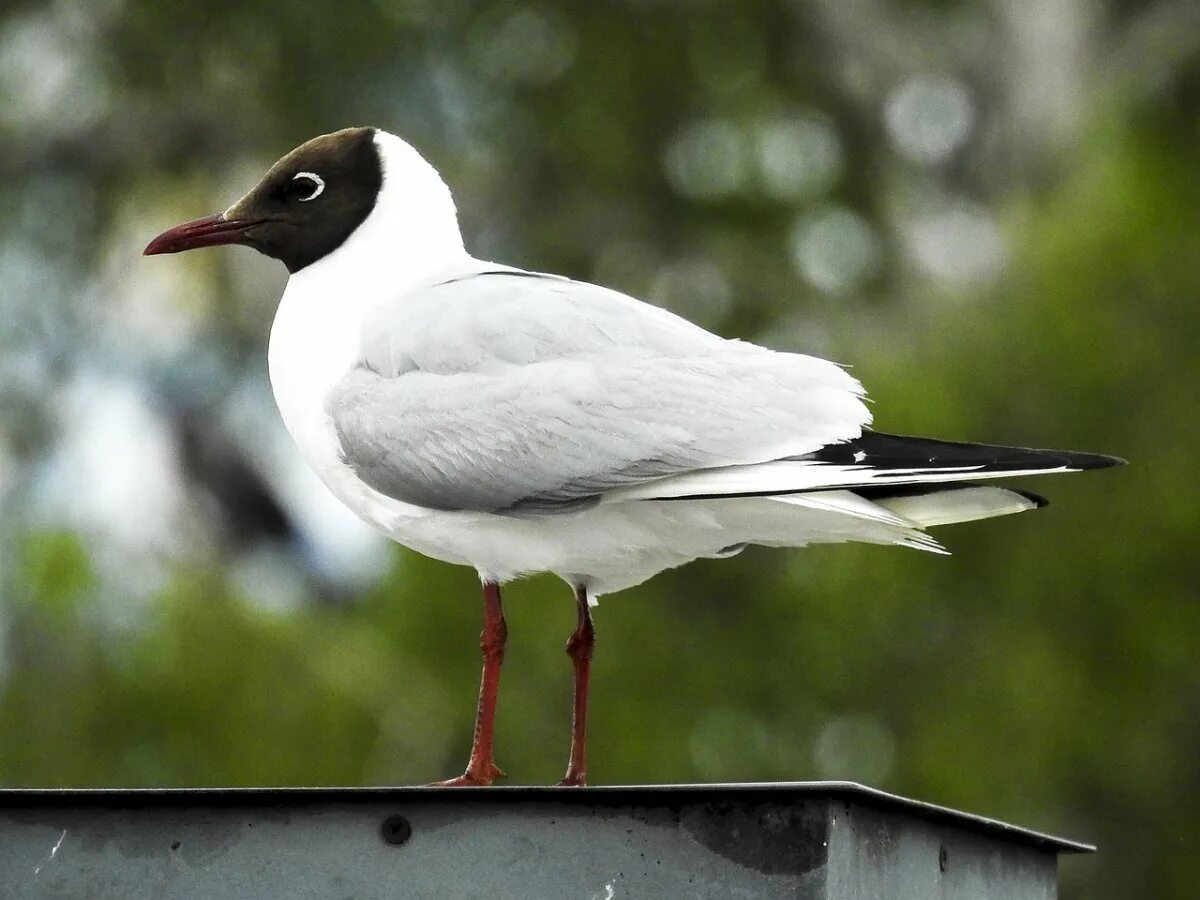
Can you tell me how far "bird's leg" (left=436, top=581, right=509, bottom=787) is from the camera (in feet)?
8.17

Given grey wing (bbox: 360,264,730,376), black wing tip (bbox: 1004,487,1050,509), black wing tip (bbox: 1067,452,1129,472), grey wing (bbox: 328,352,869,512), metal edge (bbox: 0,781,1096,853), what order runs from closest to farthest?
metal edge (bbox: 0,781,1096,853), black wing tip (bbox: 1067,452,1129,472), black wing tip (bbox: 1004,487,1050,509), grey wing (bbox: 328,352,869,512), grey wing (bbox: 360,264,730,376)

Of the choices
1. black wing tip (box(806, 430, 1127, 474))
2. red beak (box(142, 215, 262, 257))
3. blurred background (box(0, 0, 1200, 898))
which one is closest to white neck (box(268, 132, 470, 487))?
red beak (box(142, 215, 262, 257))

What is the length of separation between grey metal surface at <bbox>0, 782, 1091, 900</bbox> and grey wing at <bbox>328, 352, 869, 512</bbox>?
579 millimetres

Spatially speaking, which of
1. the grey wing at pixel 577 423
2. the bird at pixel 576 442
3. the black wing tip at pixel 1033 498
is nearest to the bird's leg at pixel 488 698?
the bird at pixel 576 442

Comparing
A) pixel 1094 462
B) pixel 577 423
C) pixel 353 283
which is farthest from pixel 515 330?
pixel 1094 462

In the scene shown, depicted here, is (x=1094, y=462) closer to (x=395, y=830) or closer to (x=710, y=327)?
(x=395, y=830)

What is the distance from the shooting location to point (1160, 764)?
15.6 ft

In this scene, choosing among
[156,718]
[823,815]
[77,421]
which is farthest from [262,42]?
[823,815]

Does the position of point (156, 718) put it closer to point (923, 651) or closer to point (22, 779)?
point (22, 779)

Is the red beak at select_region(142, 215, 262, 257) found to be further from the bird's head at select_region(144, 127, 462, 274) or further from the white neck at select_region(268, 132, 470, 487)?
the white neck at select_region(268, 132, 470, 487)

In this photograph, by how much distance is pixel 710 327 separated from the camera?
27.7ft

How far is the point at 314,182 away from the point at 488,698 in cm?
79

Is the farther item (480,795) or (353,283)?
(353,283)

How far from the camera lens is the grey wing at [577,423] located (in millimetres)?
2434
